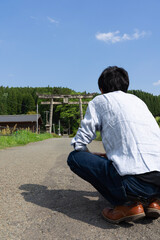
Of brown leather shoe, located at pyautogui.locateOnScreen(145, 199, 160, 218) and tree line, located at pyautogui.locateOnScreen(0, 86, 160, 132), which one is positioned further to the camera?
tree line, located at pyautogui.locateOnScreen(0, 86, 160, 132)

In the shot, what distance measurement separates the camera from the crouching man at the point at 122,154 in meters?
1.23

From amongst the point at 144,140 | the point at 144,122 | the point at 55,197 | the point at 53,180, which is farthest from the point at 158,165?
the point at 53,180

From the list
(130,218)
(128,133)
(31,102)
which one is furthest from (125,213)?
(31,102)

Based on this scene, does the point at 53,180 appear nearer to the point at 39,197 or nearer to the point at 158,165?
the point at 39,197

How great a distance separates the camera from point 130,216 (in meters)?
1.27

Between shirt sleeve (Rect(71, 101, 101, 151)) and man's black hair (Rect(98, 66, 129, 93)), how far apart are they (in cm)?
20

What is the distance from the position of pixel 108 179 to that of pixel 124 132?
298mm

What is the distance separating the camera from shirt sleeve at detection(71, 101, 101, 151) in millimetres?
1403

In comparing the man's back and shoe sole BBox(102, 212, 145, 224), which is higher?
the man's back

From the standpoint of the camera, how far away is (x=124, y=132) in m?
1.31

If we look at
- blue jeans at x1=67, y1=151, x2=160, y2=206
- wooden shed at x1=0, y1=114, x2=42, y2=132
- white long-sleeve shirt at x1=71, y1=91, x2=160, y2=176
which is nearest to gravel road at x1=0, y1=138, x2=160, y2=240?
blue jeans at x1=67, y1=151, x2=160, y2=206

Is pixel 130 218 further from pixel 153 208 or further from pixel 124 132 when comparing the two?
pixel 124 132

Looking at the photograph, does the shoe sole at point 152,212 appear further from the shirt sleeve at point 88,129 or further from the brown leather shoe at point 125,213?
the shirt sleeve at point 88,129

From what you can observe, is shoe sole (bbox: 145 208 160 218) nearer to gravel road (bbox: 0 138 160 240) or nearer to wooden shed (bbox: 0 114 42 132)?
gravel road (bbox: 0 138 160 240)
